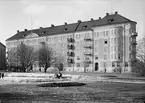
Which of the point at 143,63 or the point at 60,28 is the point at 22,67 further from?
the point at 143,63

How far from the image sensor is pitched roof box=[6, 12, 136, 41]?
8744cm

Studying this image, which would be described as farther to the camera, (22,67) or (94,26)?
(94,26)

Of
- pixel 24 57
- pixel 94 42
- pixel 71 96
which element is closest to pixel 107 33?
pixel 94 42

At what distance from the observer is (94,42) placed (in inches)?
3701

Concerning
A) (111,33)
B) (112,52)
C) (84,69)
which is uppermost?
(111,33)

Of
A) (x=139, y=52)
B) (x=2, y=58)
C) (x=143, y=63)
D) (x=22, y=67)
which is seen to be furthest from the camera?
(x=2, y=58)

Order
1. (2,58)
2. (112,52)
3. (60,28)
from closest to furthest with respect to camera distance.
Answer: (112,52)
(60,28)
(2,58)

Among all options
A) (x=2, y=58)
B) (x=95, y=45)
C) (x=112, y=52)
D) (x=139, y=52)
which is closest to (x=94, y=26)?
(x=95, y=45)

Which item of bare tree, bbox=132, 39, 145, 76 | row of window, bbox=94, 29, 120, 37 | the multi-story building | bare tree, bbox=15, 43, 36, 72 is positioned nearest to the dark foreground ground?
bare tree, bbox=132, 39, 145, 76

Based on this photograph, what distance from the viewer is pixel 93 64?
93.1 metres

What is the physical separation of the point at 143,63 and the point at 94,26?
151ft

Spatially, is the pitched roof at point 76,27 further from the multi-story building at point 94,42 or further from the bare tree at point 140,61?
the bare tree at point 140,61

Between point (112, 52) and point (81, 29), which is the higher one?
point (81, 29)

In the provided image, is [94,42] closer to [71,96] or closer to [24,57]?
[24,57]
